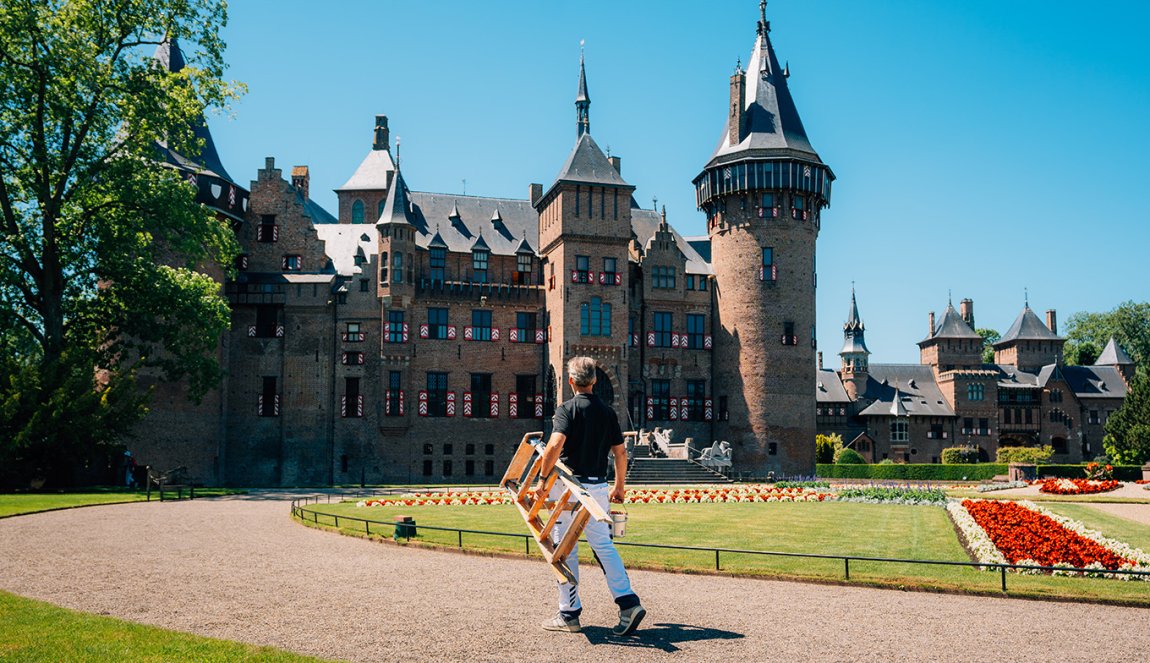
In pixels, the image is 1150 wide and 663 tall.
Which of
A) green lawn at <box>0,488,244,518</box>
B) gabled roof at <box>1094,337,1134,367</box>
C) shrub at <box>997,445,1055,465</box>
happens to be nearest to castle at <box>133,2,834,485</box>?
green lawn at <box>0,488,244,518</box>

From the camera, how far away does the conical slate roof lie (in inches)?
1902

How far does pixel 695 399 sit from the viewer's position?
49.7m

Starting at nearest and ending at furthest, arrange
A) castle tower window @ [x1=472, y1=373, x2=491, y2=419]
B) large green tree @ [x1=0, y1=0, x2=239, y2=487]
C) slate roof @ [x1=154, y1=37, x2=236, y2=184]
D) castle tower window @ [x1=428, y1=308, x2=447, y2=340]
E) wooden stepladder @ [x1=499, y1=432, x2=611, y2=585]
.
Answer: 1. wooden stepladder @ [x1=499, y1=432, x2=611, y2=585]
2. large green tree @ [x1=0, y1=0, x2=239, y2=487]
3. slate roof @ [x1=154, y1=37, x2=236, y2=184]
4. castle tower window @ [x1=428, y1=308, x2=447, y2=340]
5. castle tower window @ [x1=472, y1=373, x2=491, y2=419]

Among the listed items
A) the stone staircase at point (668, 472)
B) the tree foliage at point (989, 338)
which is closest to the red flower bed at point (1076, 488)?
the stone staircase at point (668, 472)

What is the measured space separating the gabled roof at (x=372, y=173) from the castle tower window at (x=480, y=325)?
14.1 m

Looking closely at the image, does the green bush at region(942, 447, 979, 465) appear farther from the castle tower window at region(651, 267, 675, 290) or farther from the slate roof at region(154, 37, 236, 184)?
the slate roof at region(154, 37, 236, 184)

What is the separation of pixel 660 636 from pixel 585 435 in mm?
1897

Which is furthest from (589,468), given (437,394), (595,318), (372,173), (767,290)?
(372,173)

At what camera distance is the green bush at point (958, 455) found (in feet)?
219

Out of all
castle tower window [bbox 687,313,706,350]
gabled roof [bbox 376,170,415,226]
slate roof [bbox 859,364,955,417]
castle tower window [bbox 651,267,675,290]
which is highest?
gabled roof [bbox 376,170,415,226]

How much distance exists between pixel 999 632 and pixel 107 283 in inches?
1559

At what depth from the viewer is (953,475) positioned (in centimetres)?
4959

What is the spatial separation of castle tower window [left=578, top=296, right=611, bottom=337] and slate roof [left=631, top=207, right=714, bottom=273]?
691 cm

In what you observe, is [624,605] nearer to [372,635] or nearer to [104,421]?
[372,635]
